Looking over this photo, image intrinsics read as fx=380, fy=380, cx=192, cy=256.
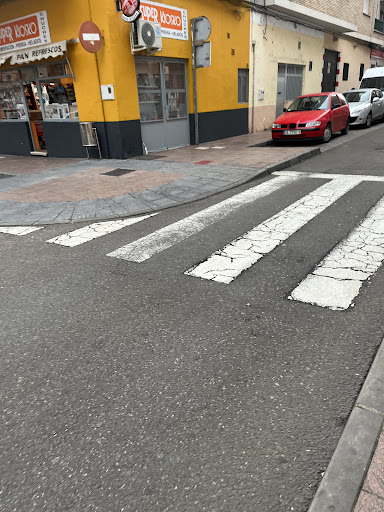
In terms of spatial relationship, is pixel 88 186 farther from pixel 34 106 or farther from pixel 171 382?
pixel 171 382

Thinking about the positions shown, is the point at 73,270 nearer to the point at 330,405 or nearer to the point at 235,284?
the point at 235,284

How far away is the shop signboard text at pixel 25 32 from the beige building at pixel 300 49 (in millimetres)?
8277

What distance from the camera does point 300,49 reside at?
19172 mm

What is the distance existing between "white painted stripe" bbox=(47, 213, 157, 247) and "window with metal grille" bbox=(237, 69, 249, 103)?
1168 centimetres

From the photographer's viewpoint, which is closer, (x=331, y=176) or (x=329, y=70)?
(x=331, y=176)

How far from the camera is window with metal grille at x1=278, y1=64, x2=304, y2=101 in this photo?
1841cm

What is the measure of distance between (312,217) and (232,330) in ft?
10.7

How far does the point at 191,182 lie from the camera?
8328 mm

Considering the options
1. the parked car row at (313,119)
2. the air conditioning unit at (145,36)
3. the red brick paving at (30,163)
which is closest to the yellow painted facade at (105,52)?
the air conditioning unit at (145,36)

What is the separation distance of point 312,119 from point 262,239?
29.2ft

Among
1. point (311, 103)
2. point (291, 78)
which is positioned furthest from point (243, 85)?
point (291, 78)

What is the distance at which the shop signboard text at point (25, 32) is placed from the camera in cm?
1114

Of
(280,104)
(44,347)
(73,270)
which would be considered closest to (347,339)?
(44,347)

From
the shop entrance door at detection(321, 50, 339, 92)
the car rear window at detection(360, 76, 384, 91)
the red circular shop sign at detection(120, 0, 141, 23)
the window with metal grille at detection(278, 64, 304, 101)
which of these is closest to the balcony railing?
the shop entrance door at detection(321, 50, 339, 92)
